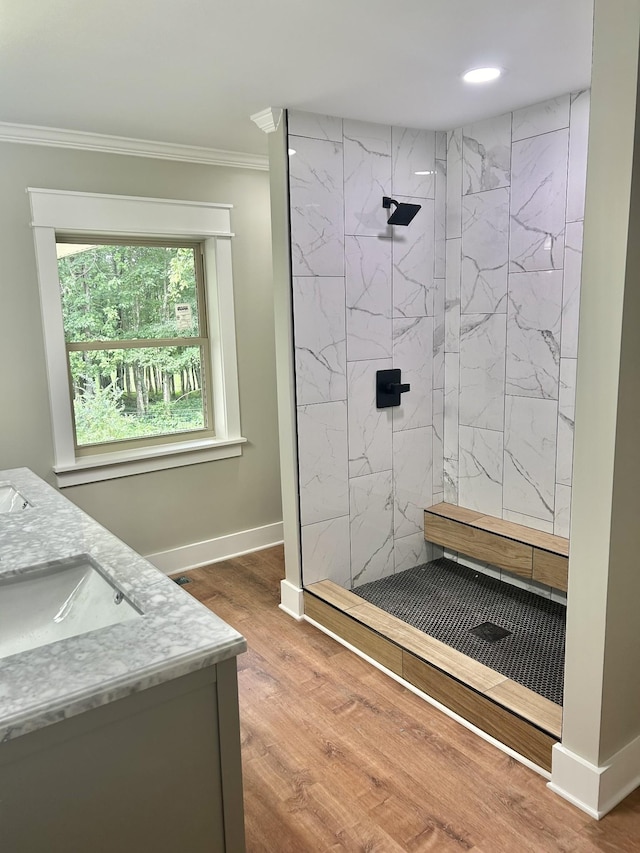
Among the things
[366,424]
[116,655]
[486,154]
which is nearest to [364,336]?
[366,424]

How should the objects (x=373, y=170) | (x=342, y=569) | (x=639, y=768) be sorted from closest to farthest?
(x=639, y=768) < (x=373, y=170) < (x=342, y=569)

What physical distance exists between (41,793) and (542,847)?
1.50 m

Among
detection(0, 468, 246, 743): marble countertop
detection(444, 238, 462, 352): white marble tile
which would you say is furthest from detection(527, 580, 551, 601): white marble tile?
detection(0, 468, 246, 743): marble countertop

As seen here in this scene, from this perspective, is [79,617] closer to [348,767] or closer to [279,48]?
[348,767]

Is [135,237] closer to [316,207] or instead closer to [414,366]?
[316,207]

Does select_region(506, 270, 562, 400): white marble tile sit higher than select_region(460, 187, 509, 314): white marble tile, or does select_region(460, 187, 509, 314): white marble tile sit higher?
select_region(460, 187, 509, 314): white marble tile

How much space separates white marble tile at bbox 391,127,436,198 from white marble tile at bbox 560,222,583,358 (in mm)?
852

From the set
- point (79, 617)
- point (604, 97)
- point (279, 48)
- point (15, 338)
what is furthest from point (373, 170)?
point (79, 617)

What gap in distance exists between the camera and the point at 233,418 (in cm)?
400

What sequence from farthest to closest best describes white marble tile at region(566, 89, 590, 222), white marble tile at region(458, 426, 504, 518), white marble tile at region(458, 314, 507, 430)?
white marble tile at region(458, 426, 504, 518), white marble tile at region(458, 314, 507, 430), white marble tile at region(566, 89, 590, 222)

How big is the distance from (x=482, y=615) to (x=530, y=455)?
832 millimetres

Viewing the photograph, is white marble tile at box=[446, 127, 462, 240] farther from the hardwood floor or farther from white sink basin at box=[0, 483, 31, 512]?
white sink basin at box=[0, 483, 31, 512]

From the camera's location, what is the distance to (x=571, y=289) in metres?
2.95

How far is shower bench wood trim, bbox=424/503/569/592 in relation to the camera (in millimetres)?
3020
